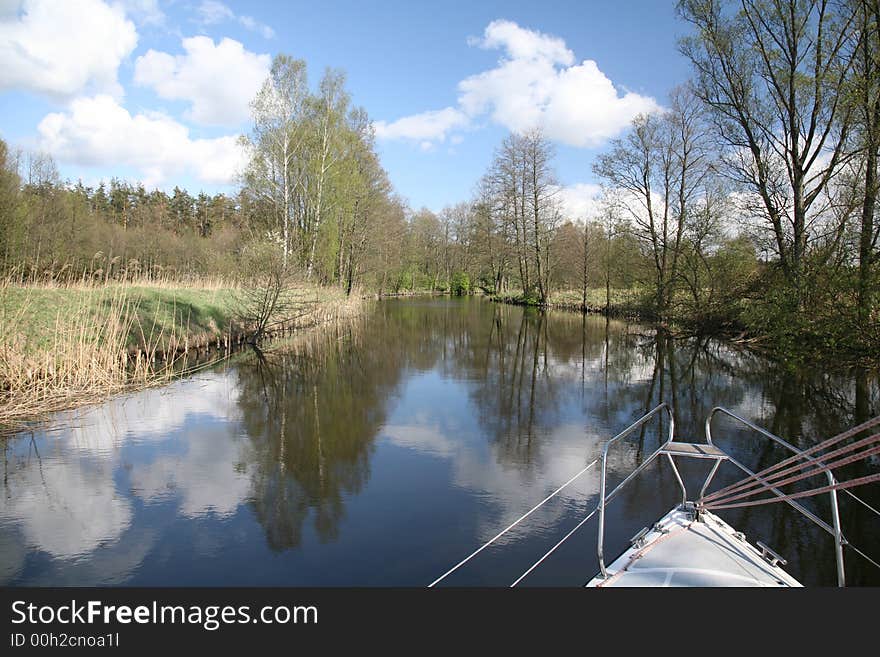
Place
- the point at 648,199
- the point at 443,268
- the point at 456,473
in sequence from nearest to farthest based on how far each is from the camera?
the point at 456,473 < the point at 648,199 < the point at 443,268

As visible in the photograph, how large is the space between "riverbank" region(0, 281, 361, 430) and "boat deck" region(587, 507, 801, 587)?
29.2ft

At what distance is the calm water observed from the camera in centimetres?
469

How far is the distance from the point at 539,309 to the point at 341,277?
13.5 meters

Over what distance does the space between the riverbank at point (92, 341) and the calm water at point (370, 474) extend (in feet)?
2.29

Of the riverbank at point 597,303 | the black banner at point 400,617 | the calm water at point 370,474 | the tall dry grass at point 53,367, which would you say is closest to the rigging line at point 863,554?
the calm water at point 370,474

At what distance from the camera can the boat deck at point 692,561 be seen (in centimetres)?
328

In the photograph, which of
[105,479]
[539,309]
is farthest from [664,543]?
[539,309]

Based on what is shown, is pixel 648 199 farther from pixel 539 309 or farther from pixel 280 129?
pixel 280 129

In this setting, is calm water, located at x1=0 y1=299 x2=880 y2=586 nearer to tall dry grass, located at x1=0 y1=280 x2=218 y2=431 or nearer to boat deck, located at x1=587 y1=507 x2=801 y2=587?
tall dry grass, located at x1=0 y1=280 x2=218 y2=431

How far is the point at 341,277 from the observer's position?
3250cm

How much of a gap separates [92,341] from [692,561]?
11.6m

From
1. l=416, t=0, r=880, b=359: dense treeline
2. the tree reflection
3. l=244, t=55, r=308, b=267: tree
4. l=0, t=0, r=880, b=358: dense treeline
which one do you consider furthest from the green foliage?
the tree reflection

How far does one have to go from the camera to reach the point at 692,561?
11.3 ft

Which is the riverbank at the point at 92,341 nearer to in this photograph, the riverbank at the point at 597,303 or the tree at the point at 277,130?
the tree at the point at 277,130
